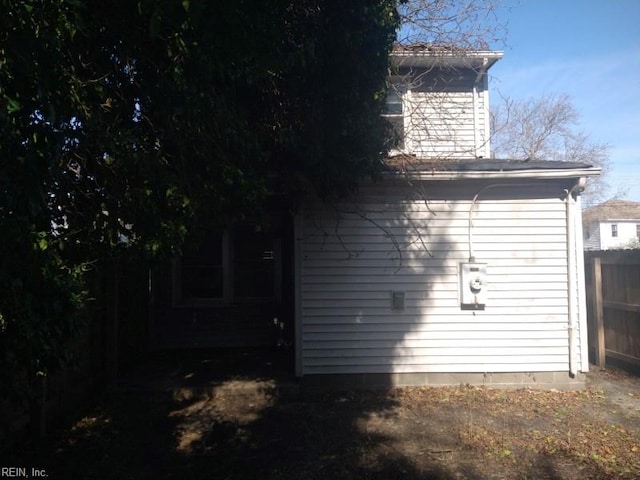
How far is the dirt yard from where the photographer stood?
4.51 metres

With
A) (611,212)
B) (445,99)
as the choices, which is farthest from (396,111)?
(611,212)

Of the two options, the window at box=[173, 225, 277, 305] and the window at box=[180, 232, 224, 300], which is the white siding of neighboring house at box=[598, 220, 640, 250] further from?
the window at box=[180, 232, 224, 300]

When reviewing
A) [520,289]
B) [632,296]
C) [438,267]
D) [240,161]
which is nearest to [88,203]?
[240,161]

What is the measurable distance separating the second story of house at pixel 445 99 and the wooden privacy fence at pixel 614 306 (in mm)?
3124

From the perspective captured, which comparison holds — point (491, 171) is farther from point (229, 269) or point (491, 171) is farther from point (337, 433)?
point (229, 269)

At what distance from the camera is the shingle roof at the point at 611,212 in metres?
44.4

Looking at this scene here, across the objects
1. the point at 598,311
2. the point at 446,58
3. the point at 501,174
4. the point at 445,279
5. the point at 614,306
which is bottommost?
the point at 598,311

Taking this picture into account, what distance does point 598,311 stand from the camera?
27.8 feet

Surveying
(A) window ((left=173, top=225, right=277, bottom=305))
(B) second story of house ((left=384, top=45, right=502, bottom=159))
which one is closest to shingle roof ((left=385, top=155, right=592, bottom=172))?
(B) second story of house ((left=384, top=45, right=502, bottom=159))

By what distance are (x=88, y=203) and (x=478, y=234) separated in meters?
5.34

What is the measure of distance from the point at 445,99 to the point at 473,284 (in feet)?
14.8

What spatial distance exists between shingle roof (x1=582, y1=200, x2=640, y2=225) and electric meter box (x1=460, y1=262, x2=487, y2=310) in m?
42.5

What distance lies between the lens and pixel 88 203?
419 centimetres

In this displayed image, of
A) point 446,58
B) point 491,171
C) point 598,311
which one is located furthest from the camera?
point 446,58
